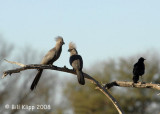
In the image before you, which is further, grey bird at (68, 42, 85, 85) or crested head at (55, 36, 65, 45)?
crested head at (55, 36, 65, 45)

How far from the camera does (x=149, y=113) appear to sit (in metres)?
39.4

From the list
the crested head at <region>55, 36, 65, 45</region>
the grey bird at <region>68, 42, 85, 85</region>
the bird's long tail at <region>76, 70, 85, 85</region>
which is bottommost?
the bird's long tail at <region>76, 70, 85, 85</region>

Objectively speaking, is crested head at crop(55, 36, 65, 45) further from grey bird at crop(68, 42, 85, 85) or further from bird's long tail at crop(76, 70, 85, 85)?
bird's long tail at crop(76, 70, 85, 85)

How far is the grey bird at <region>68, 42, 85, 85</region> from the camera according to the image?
34.5 ft

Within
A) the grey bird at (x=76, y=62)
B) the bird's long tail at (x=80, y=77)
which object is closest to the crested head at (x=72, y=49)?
the grey bird at (x=76, y=62)

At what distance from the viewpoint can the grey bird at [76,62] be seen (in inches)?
414

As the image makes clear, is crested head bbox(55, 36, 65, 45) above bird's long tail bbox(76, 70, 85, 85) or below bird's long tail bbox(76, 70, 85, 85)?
above

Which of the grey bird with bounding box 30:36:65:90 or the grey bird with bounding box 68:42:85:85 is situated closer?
the grey bird with bounding box 68:42:85:85

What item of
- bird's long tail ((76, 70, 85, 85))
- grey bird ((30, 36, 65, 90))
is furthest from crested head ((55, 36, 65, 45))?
bird's long tail ((76, 70, 85, 85))

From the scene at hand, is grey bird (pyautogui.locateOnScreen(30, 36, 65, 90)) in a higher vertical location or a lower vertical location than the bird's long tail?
higher

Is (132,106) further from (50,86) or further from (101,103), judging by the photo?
(50,86)

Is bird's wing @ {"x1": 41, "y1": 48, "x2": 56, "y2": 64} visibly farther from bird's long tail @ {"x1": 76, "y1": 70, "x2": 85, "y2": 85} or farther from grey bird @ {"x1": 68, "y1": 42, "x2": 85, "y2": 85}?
bird's long tail @ {"x1": 76, "y1": 70, "x2": 85, "y2": 85}

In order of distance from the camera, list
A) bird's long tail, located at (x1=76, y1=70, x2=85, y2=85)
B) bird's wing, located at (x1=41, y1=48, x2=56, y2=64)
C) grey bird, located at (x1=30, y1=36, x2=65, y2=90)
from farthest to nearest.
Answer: bird's wing, located at (x1=41, y1=48, x2=56, y2=64)
grey bird, located at (x1=30, y1=36, x2=65, y2=90)
bird's long tail, located at (x1=76, y1=70, x2=85, y2=85)

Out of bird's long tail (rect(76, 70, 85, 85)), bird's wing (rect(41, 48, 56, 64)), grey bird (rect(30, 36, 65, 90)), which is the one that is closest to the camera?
bird's long tail (rect(76, 70, 85, 85))
